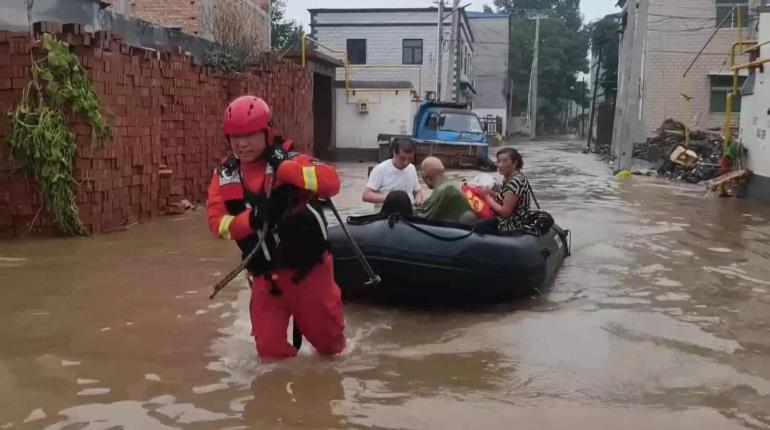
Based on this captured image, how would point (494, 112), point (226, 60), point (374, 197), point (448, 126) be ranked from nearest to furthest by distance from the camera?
point (374, 197) → point (226, 60) → point (448, 126) → point (494, 112)

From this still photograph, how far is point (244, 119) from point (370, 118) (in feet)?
→ 77.0

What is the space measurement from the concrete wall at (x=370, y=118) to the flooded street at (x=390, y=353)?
18434 millimetres

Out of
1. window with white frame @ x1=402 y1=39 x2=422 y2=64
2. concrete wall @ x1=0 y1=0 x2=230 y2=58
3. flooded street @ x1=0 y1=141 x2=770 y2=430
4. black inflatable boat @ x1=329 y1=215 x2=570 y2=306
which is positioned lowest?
flooded street @ x1=0 y1=141 x2=770 y2=430

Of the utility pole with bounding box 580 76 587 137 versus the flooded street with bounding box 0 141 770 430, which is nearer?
the flooded street with bounding box 0 141 770 430

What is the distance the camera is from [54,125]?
372 inches

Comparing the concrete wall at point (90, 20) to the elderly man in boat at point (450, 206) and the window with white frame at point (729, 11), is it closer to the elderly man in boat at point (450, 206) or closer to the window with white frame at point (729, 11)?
the elderly man in boat at point (450, 206)

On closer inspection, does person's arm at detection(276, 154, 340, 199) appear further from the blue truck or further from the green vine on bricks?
the blue truck

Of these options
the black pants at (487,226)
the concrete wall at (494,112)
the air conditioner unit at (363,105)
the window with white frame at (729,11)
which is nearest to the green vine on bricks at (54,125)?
the black pants at (487,226)

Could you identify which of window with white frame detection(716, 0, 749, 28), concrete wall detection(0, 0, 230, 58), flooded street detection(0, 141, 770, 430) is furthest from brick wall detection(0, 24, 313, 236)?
window with white frame detection(716, 0, 749, 28)

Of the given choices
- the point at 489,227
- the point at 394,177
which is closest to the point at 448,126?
the point at 394,177

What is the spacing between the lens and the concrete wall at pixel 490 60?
61.3m

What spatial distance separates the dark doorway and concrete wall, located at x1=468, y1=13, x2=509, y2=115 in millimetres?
33786

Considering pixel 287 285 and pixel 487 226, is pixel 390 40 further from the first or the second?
pixel 287 285

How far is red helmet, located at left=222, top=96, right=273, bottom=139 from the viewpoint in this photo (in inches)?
178
